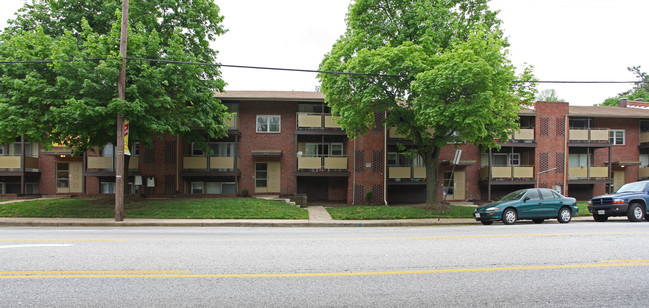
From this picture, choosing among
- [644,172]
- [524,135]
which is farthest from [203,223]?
[644,172]

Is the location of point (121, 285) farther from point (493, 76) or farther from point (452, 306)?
point (493, 76)

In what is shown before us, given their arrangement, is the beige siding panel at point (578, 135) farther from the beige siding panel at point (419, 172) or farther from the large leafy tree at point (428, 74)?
the beige siding panel at point (419, 172)

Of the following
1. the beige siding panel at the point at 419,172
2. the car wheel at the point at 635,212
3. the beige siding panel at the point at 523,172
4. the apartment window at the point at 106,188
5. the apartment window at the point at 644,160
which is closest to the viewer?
the car wheel at the point at 635,212

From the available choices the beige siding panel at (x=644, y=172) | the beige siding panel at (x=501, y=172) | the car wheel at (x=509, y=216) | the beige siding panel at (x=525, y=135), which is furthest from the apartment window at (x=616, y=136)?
the car wheel at (x=509, y=216)

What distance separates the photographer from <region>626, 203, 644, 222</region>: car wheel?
14.5 metres

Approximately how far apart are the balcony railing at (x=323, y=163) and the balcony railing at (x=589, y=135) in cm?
1645

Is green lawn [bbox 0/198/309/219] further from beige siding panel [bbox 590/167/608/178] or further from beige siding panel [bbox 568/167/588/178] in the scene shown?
beige siding panel [bbox 590/167/608/178]

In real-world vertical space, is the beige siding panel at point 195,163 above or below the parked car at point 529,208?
above

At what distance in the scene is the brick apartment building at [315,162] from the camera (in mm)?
23094

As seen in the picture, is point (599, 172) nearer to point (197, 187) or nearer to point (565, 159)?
point (565, 159)

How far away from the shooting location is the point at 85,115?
13.5 m

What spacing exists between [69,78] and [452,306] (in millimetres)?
15458


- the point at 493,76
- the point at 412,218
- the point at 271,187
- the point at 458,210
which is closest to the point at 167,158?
the point at 271,187

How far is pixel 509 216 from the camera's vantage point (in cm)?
1435
